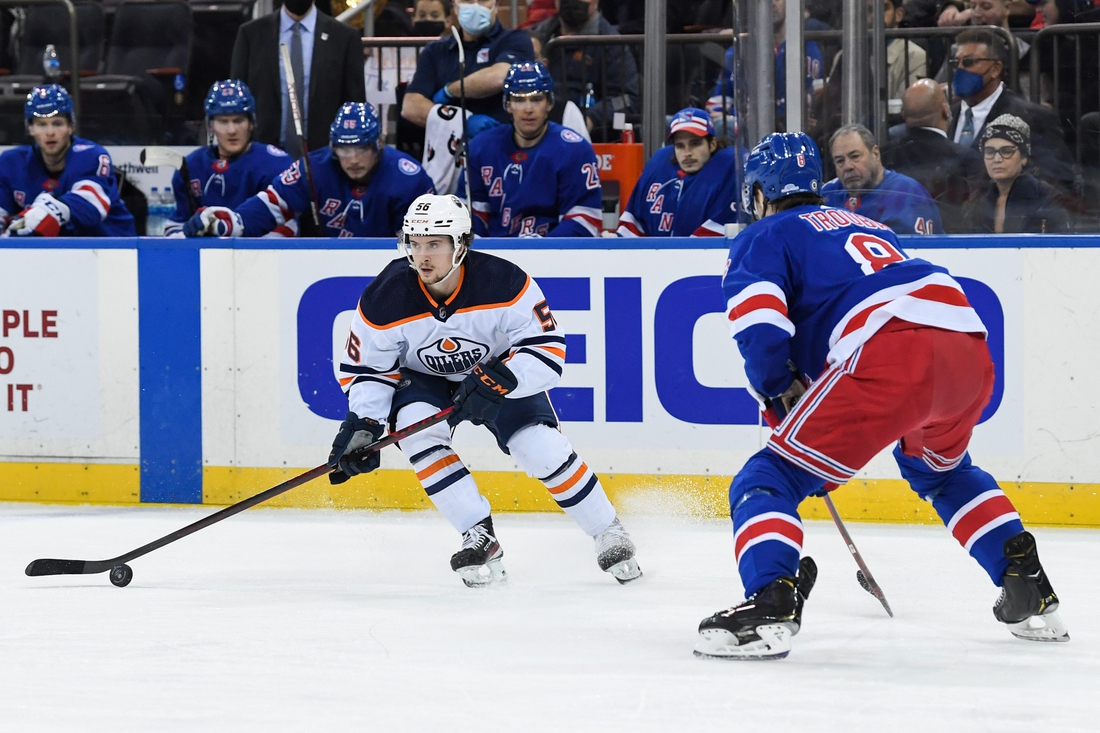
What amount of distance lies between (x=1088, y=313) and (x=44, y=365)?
12.3 ft

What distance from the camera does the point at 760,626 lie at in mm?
2902

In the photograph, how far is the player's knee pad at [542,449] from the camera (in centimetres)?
388

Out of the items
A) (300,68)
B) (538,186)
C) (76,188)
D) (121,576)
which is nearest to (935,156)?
(538,186)

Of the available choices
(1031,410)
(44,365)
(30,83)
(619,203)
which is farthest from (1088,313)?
(30,83)

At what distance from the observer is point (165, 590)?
3.84 metres

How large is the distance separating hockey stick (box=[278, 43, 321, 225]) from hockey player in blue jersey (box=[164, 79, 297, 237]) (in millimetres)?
174

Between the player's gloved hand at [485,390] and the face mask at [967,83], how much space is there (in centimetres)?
226

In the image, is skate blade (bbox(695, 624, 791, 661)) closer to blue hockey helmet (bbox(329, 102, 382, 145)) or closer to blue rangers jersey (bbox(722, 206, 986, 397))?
blue rangers jersey (bbox(722, 206, 986, 397))

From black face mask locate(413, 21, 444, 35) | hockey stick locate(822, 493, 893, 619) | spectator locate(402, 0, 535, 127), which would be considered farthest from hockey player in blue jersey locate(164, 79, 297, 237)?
hockey stick locate(822, 493, 893, 619)

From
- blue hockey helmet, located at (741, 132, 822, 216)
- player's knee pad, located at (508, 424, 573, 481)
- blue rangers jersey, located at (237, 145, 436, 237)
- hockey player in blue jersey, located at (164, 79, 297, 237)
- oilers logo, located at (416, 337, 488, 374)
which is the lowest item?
player's knee pad, located at (508, 424, 573, 481)

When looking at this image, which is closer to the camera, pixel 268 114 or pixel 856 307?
pixel 856 307

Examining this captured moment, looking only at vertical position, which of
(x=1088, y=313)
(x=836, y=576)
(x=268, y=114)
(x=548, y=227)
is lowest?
(x=836, y=576)

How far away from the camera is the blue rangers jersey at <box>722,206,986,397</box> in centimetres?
295

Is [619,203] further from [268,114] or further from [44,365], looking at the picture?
[44,365]
